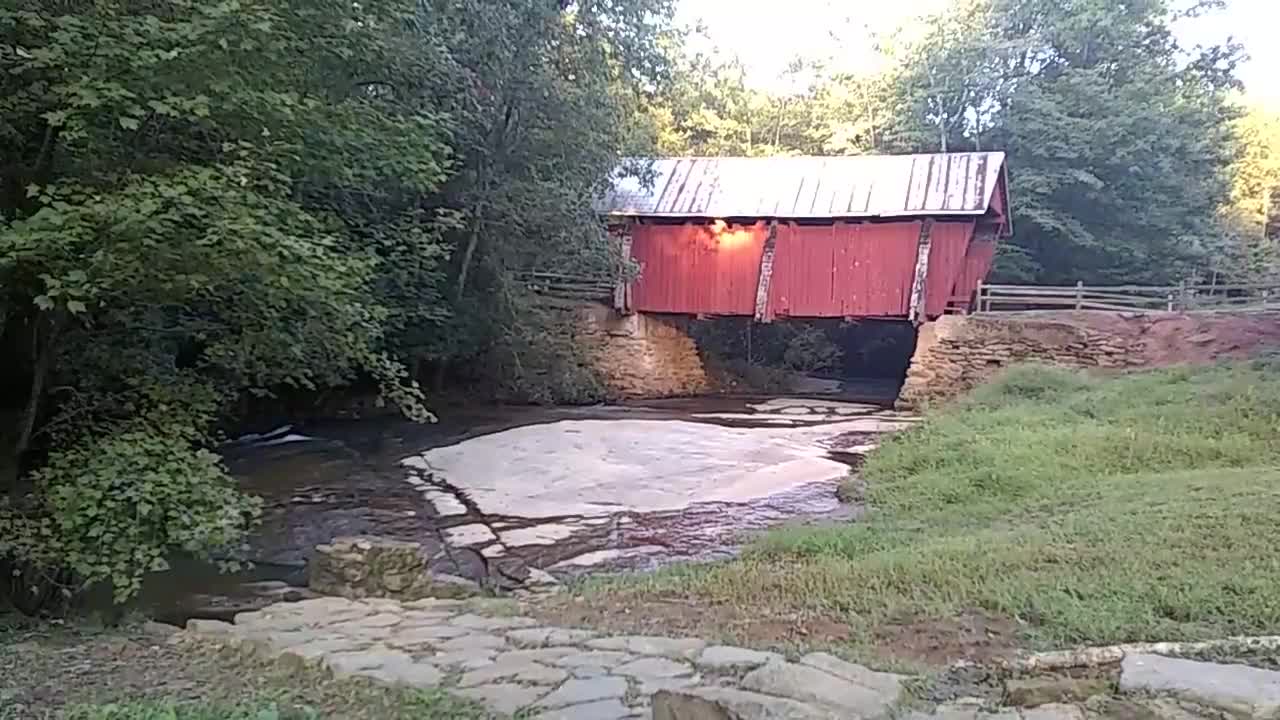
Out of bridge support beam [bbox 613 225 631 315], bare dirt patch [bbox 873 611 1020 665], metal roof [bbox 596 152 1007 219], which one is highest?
metal roof [bbox 596 152 1007 219]

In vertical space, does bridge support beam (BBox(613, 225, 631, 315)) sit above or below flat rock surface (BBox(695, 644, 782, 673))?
above

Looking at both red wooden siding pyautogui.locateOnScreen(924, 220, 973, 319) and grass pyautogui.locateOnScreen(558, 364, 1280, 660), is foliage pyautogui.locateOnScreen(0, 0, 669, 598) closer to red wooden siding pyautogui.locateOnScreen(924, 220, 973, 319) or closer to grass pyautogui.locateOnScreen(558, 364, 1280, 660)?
grass pyautogui.locateOnScreen(558, 364, 1280, 660)

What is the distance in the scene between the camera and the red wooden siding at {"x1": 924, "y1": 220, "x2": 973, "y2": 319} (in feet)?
66.4

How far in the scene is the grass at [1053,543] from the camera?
4.70 metres

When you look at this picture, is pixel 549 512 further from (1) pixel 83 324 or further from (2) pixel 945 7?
(2) pixel 945 7

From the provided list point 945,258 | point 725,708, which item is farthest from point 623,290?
point 725,708

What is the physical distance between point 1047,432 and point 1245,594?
6270 mm

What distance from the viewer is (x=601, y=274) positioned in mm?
21156

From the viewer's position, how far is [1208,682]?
3162 mm

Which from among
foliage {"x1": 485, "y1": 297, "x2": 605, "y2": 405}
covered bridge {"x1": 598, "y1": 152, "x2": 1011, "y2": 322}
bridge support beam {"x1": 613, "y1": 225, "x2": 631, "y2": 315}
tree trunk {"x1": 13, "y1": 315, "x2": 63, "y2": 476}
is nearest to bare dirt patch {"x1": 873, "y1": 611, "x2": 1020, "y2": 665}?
tree trunk {"x1": 13, "y1": 315, "x2": 63, "y2": 476}

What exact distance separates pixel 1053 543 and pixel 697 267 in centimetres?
1629

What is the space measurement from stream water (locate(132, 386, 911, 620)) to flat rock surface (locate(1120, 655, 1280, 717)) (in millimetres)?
4197

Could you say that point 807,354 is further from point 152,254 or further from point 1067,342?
point 152,254

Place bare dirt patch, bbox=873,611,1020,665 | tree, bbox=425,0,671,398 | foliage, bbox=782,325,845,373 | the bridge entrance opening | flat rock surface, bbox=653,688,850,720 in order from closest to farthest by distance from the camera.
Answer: flat rock surface, bbox=653,688,850,720 → bare dirt patch, bbox=873,611,1020,665 → tree, bbox=425,0,671,398 → the bridge entrance opening → foliage, bbox=782,325,845,373
